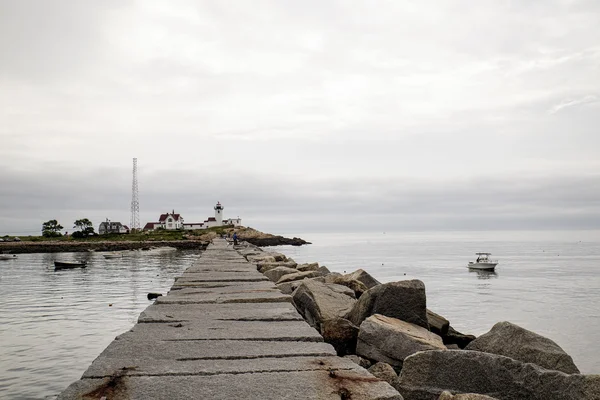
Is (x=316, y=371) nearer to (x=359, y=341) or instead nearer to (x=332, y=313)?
(x=359, y=341)

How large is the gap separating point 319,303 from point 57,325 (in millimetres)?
7944

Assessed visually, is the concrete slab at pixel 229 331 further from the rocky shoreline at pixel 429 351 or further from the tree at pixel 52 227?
the tree at pixel 52 227

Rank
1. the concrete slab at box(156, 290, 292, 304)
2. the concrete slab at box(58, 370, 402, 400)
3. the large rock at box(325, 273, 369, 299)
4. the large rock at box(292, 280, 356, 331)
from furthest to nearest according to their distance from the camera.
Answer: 1. the large rock at box(325, 273, 369, 299)
2. the large rock at box(292, 280, 356, 331)
3. the concrete slab at box(156, 290, 292, 304)
4. the concrete slab at box(58, 370, 402, 400)

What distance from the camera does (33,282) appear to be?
912 inches

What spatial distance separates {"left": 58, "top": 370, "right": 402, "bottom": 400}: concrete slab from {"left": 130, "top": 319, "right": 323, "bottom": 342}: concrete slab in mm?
983

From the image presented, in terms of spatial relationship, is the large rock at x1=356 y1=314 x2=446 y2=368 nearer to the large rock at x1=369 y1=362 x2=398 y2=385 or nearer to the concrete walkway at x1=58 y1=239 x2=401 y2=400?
the large rock at x1=369 y1=362 x2=398 y2=385

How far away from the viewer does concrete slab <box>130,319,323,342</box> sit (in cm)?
403

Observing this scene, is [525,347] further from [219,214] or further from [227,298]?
[219,214]

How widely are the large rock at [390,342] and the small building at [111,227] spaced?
9778 cm

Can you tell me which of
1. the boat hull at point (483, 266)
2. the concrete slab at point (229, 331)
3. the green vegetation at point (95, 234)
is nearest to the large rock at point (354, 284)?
the concrete slab at point (229, 331)

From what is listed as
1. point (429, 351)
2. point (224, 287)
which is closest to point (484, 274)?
point (224, 287)

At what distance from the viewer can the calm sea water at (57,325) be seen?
7.93 meters

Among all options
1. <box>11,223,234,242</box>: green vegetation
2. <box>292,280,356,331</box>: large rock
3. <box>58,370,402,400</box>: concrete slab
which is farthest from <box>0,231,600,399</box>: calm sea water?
<box>11,223,234,242</box>: green vegetation

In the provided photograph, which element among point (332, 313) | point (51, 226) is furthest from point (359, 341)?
point (51, 226)
